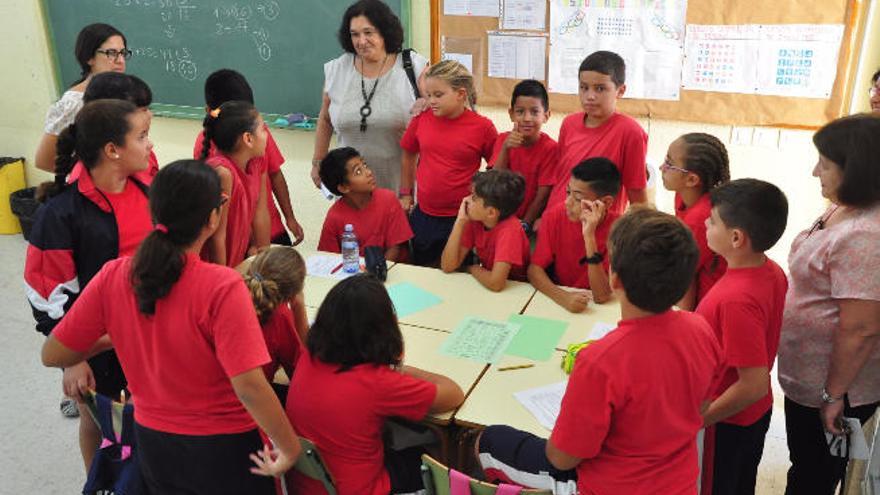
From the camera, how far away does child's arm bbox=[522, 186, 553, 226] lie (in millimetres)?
3324

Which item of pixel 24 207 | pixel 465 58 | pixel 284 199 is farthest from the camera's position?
pixel 24 207

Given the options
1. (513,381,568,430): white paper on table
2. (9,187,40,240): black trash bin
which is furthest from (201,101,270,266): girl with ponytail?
(9,187,40,240): black trash bin

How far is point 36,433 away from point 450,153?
2.26 metres

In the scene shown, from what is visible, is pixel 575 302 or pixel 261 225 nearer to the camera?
pixel 575 302

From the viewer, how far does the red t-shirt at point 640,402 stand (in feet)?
4.76

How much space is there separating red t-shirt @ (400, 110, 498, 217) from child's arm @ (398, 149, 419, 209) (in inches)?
6.0

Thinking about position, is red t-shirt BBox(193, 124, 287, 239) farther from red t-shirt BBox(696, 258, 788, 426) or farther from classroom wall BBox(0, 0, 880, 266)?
red t-shirt BBox(696, 258, 788, 426)

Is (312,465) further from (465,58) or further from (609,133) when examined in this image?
(465,58)

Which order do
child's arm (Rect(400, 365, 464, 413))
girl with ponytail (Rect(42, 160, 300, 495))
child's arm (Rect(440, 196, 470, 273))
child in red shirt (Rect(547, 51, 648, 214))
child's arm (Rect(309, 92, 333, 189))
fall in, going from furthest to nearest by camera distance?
child's arm (Rect(309, 92, 333, 189)), child in red shirt (Rect(547, 51, 648, 214)), child's arm (Rect(440, 196, 470, 273)), child's arm (Rect(400, 365, 464, 413)), girl with ponytail (Rect(42, 160, 300, 495))

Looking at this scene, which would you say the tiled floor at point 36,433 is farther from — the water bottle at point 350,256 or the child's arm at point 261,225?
the water bottle at point 350,256

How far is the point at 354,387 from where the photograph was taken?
1812 mm

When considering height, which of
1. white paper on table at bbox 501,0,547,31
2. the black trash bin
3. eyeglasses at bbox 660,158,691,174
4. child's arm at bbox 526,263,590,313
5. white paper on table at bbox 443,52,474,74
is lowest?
Answer: the black trash bin

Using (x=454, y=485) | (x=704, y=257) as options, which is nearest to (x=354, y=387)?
(x=454, y=485)

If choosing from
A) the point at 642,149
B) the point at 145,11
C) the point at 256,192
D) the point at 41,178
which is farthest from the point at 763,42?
the point at 41,178
